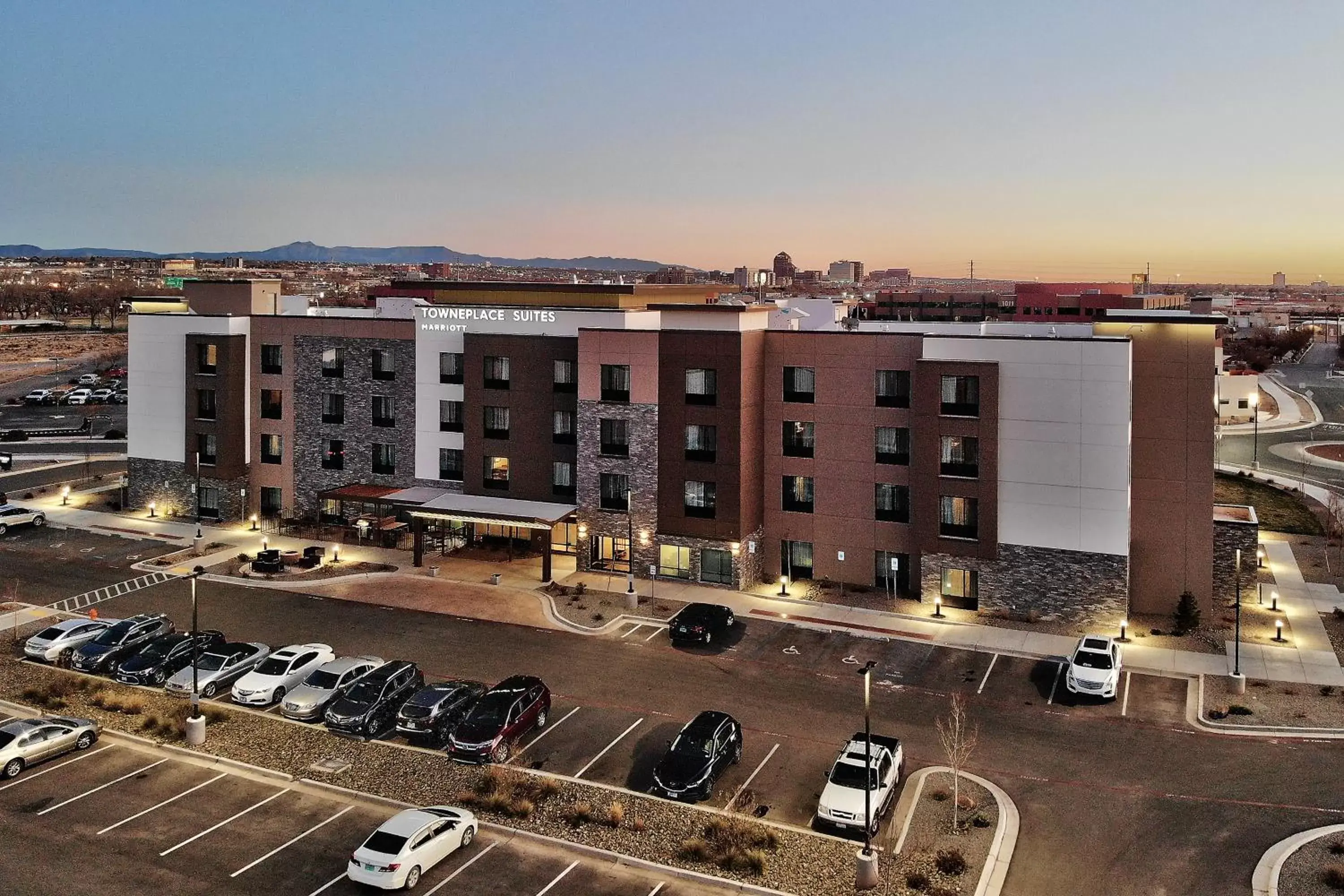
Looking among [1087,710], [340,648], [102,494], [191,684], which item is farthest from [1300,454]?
[102,494]

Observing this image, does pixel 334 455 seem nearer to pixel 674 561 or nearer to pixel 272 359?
pixel 272 359

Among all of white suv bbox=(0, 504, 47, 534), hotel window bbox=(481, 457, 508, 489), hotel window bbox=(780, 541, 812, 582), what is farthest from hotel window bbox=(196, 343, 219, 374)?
hotel window bbox=(780, 541, 812, 582)

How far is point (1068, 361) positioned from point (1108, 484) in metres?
5.98

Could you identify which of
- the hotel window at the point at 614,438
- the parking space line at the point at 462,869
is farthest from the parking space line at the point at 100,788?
the hotel window at the point at 614,438

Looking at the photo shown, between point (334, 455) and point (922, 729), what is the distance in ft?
143

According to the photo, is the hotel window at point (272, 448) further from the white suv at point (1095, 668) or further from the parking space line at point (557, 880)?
the white suv at point (1095, 668)

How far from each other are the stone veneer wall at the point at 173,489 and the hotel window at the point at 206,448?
102 cm

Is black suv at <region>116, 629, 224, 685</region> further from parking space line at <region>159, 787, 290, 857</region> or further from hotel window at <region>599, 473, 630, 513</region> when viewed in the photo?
hotel window at <region>599, 473, 630, 513</region>

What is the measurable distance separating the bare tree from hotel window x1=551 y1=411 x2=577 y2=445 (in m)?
27.1

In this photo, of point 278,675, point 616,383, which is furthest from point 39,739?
point 616,383

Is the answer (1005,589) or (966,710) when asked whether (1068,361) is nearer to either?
(1005,589)

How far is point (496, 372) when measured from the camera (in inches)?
2298

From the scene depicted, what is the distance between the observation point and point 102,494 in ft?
242

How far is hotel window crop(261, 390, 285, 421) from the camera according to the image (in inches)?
2576
